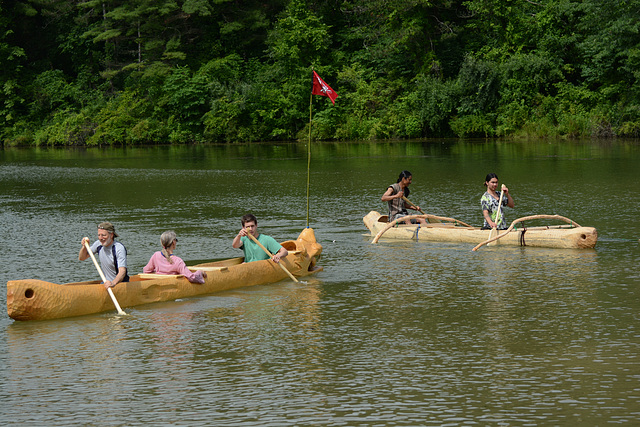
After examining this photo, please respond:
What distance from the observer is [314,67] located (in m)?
59.1

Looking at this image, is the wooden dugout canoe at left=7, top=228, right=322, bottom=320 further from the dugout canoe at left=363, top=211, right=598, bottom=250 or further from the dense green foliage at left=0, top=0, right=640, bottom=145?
the dense green foliage at left=0, top=0, right=640, bottom=145

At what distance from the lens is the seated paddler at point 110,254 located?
1148 cm

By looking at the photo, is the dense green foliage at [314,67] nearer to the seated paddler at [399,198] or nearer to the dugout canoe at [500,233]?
the seated paddler at [399,198]

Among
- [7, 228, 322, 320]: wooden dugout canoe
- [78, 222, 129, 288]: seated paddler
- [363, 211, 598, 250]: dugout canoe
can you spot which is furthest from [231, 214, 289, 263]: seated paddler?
[363, 211, 598, 250]: dugout canoe

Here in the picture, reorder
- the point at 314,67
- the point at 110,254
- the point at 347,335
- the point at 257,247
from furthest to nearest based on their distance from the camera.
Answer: the point at 314,67, the point at 257,247, the point at 110,254, the point at 347,335

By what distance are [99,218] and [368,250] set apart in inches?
320

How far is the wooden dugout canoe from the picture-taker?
10.9 m

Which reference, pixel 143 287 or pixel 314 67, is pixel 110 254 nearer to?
pixel 143 287

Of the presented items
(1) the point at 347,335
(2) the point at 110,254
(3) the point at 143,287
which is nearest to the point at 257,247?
(3) the point at 143,287

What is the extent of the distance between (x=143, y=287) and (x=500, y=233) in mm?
7312

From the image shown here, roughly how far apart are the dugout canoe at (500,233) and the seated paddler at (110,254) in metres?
6.76

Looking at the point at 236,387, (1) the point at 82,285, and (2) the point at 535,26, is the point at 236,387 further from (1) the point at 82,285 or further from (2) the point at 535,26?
(2) the point at 535,26

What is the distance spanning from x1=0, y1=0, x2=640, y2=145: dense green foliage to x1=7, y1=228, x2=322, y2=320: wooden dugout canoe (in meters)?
34.6

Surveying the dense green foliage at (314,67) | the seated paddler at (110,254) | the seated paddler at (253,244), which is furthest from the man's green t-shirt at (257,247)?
the dense green foliage at (314,67)
